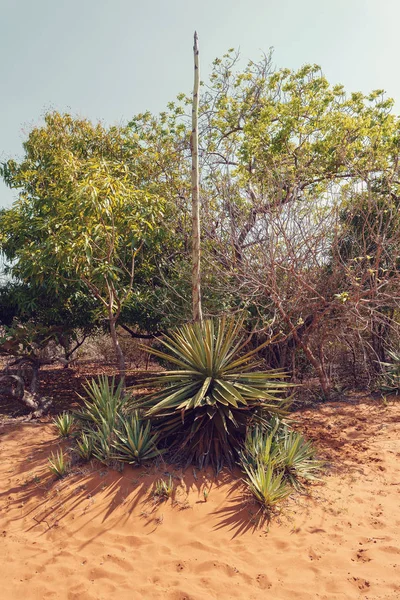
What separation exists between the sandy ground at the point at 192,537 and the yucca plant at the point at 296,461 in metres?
0.19

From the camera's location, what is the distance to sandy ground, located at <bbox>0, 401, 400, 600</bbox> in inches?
137

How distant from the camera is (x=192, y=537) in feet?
13.3

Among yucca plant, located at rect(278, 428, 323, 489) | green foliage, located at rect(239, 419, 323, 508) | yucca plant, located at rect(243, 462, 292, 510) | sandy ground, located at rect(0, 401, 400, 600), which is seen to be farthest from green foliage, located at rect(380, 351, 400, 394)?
yucca plant, located at rect(243, 462, 292, 510)

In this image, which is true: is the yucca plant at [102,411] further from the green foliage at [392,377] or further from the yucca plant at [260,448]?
the green foliage at [392,377]

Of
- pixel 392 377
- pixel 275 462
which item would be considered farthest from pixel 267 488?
pixel 392 377

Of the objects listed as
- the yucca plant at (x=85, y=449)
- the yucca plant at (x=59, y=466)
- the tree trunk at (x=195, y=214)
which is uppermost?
the tree trunk at (x=195, y=214)

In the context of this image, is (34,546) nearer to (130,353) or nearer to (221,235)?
(221,235)

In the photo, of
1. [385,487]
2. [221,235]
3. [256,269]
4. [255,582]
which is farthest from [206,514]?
[221,235]

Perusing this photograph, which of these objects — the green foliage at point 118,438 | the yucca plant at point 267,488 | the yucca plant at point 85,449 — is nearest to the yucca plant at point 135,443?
the green foliage at point 118,438

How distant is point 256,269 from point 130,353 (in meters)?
7.09

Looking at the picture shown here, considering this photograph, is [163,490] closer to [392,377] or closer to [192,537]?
[192,537]

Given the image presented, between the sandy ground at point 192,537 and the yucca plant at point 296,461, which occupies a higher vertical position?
the yucca plant at point 296,461

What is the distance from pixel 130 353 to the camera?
13109mm

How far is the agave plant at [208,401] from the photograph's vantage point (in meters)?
5.07
